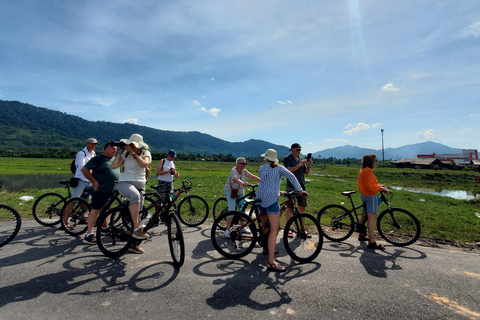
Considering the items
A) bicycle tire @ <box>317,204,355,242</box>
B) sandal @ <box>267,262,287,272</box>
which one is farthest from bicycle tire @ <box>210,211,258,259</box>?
bicycle tire @ <box>317,204,355,242</box>

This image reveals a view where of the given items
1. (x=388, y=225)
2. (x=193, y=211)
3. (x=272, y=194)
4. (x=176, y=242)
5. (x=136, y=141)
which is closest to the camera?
(x=176, y=242)

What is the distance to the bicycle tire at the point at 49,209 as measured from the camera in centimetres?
669

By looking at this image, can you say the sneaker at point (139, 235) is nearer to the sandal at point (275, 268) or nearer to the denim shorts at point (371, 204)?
the sandal at point (275, 268)

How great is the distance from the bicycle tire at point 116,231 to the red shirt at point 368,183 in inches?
213

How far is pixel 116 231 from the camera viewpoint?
495 centimetres

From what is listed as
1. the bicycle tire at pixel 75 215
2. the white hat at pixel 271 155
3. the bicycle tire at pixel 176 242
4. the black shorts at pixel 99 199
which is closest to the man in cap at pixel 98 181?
the black shorts at pixel 99 199

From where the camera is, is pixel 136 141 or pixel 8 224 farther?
pixel 8 224

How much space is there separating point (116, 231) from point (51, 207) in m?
3.28

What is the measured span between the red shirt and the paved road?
1.35m

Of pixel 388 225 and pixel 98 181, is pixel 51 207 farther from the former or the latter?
pixel 388 225

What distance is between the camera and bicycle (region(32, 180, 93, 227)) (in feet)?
21.8

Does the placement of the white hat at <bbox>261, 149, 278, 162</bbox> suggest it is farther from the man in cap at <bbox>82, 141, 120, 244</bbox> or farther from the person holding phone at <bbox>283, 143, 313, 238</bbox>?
the man in cap at <bbox>82, 141, 120, 244</bbox>

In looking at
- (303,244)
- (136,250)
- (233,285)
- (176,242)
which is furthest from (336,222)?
(136,250)

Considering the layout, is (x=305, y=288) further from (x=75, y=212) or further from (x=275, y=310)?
(x=75, y=212)
